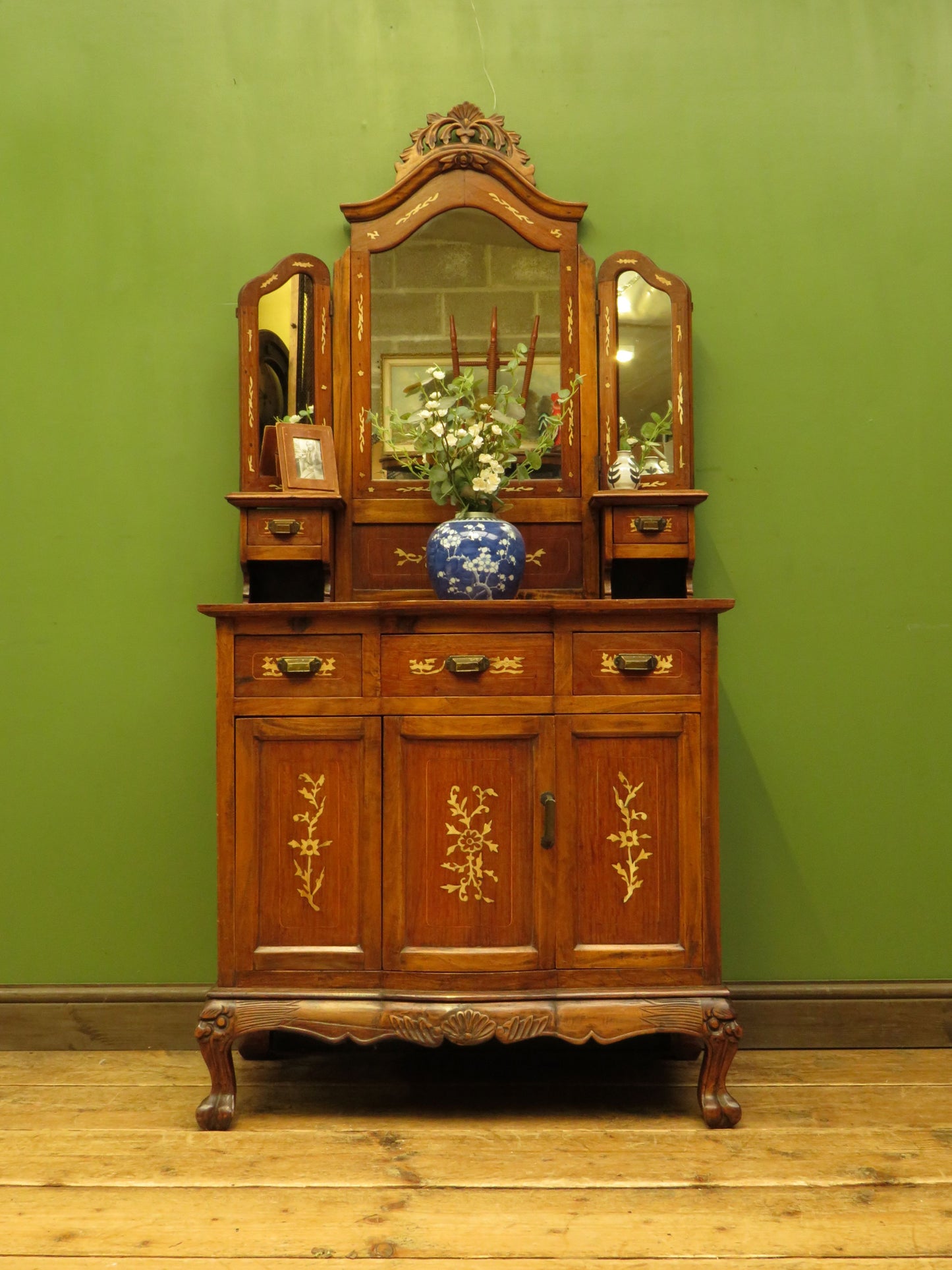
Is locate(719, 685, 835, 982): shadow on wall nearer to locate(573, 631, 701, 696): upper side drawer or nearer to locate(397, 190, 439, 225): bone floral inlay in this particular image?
locate(573, 631, 701, 696): upper side drawer

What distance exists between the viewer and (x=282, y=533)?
2404 millimetres

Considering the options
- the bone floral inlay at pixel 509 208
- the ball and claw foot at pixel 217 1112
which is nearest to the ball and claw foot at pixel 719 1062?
the ball and claw foot at pixel 217 1112

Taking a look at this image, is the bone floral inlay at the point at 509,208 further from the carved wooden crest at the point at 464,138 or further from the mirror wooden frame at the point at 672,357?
the mirror wooden frame at the point at 672,357

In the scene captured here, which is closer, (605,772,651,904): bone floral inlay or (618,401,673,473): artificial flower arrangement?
(605,772,651,904): bone floral inlay

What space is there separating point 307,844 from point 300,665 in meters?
0.38

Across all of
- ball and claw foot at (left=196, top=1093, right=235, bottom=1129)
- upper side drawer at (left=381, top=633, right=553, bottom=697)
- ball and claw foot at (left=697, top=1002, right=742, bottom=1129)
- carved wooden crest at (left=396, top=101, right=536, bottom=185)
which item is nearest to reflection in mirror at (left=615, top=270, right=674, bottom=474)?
carved wooden crest at (left=396, top=101, right=536, bottom=185)

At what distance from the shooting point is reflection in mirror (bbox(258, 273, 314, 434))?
8.32ft

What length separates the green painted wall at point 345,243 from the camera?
2.61 metres

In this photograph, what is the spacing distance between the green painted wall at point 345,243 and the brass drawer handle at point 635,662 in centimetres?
60

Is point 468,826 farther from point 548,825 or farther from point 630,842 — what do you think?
point 630,842

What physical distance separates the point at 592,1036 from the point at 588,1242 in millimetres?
459

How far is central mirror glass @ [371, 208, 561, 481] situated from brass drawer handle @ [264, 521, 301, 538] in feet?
0.89

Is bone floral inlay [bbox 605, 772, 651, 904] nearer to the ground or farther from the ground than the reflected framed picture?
nearer to the ground

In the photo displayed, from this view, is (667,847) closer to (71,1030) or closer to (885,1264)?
(885,1264)
